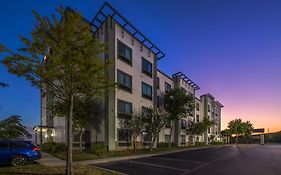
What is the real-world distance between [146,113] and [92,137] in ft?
30.6

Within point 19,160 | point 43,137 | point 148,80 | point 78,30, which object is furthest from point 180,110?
point 78,30

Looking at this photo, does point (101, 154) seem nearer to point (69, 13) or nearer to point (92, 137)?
point (92, 137)

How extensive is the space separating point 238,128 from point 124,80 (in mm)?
86362

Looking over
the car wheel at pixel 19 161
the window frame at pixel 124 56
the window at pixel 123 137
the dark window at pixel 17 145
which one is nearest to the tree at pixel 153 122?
the window at pixel 123 137

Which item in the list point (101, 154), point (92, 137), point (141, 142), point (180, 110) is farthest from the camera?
point (180, 110)

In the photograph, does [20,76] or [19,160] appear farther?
[19,160]

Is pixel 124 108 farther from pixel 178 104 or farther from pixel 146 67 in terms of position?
pixel 178 104

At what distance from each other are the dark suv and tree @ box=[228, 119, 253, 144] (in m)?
103

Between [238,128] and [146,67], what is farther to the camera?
[238,128]

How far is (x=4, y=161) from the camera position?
55.2ft

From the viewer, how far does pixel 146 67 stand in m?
43.0

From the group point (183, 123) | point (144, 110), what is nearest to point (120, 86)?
point (144, 110)

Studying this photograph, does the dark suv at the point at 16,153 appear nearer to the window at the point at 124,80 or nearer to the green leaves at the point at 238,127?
the window at the point at 124,80

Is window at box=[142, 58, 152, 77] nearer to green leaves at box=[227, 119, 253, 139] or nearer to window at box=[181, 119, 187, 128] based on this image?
window at box=[181, 119, 187, 128]
